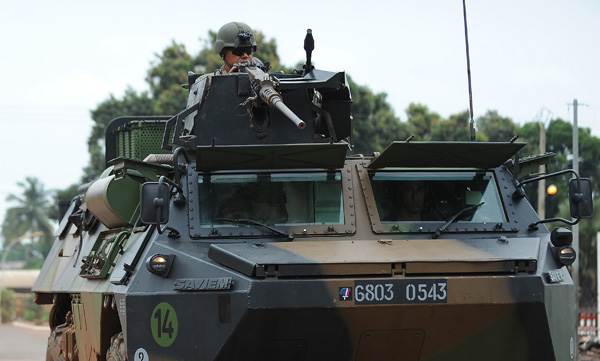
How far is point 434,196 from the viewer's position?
922 centimetres

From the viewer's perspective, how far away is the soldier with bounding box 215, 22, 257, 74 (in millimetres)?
11195

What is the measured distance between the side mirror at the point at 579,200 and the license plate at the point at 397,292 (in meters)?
1.64

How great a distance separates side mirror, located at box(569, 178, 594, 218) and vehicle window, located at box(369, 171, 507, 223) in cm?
56

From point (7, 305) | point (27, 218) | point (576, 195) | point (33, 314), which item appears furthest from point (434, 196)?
point (27, 218)

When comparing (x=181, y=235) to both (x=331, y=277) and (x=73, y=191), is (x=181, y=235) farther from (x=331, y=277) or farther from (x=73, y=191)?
(x=73, y=191)

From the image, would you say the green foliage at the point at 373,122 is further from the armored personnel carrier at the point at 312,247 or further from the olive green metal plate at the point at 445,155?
the olive green metal plate at the point at 445,155

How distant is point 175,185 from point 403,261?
76.3 inches

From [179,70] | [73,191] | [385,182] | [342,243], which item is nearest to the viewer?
[342,243]

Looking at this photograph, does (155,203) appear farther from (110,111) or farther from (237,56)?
(110,111)

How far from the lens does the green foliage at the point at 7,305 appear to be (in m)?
43.1

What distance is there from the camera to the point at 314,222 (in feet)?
29.0

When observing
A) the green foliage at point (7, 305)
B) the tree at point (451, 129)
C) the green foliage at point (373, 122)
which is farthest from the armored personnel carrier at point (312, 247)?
the tree at point (451, 129)

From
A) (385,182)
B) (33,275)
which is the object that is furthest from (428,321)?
(33,275)

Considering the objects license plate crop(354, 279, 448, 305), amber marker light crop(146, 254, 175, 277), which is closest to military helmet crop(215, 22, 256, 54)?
amber marker light crop(146, 254, 175, 277)
